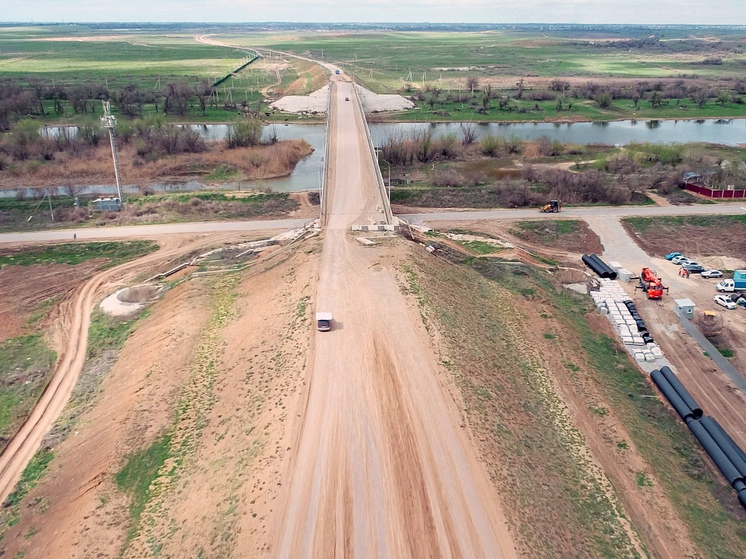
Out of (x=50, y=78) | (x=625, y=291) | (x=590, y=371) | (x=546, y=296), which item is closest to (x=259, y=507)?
(x=590, y=371)

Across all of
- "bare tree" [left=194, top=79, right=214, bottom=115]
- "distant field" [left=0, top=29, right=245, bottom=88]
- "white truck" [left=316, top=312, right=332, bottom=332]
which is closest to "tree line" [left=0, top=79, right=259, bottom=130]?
"bare tree" [left=194, top=79, right=214, bottom=115]

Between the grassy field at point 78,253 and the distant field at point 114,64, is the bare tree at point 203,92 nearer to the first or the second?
the distant field at point 114,64

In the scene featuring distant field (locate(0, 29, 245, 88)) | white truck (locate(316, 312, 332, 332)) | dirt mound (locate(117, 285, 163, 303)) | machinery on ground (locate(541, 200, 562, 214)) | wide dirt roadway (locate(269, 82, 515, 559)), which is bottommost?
dirt mound (locate(117, 285, 163, 303))

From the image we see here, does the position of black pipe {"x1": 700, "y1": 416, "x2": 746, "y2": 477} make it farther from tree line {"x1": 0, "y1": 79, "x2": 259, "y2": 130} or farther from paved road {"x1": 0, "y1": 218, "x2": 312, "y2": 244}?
tree line {"x1": 0, "y1": 79, "x2": 259, "y2": 130}

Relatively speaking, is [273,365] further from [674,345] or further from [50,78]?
[50,78]

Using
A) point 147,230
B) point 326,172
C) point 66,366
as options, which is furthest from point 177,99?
point 66,366
